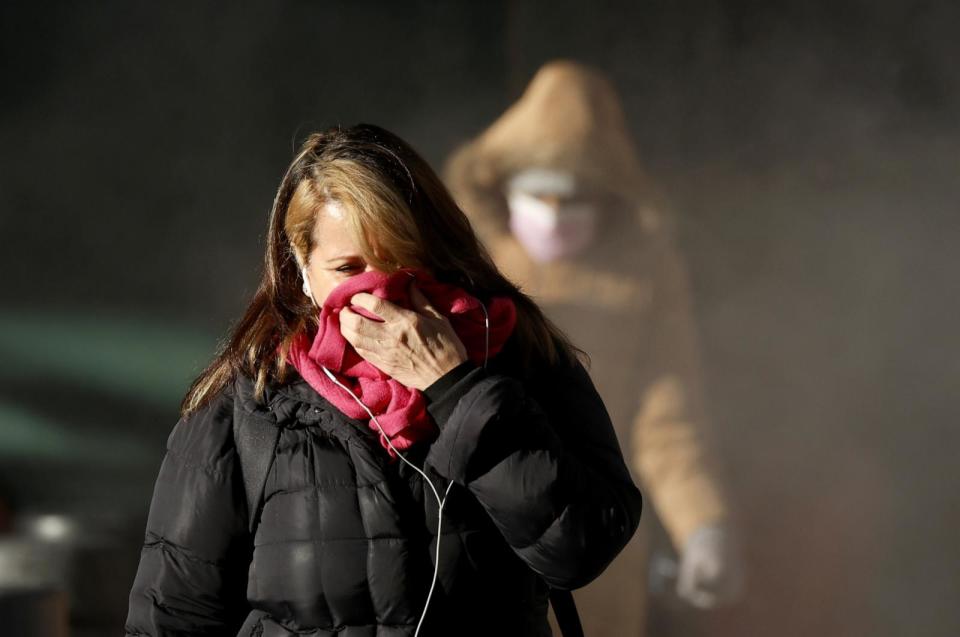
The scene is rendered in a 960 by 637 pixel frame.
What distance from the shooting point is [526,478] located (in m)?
1.24

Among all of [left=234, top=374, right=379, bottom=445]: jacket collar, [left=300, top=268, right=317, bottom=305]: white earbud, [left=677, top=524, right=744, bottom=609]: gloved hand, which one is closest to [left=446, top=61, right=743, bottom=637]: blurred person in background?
[left=677, top=524, right=744, bottom=609]: gloved hand

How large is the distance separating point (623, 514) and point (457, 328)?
0.95ft

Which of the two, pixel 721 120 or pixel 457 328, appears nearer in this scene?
pixel 457 328

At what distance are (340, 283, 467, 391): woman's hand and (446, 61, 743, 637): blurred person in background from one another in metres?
1.69

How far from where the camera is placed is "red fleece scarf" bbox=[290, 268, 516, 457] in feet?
4.27

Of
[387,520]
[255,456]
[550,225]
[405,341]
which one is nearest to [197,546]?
[255,456]

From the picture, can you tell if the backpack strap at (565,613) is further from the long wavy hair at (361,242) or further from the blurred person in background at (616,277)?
the blurred person in background at (616,277)

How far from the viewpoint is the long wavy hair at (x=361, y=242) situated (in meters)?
1.36

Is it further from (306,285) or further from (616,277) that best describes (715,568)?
(306,285)

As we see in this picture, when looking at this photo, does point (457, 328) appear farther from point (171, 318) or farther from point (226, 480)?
point (171, 318)

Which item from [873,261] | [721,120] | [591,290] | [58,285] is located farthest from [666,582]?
[58,285]

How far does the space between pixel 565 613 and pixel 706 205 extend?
1.82 meters

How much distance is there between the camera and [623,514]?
1.31 m

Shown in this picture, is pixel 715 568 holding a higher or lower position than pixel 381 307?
lower
